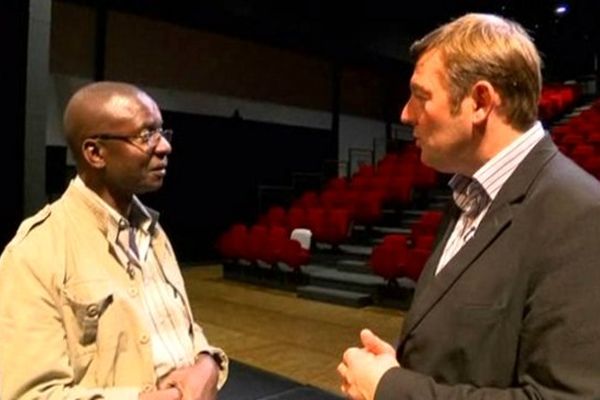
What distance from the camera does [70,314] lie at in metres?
1.31

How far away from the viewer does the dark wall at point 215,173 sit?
9719 millimetres

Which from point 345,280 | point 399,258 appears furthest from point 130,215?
point 345,280

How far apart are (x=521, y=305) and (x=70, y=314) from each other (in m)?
0.91

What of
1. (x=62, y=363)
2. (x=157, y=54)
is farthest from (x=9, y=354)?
(x=157, y=54)

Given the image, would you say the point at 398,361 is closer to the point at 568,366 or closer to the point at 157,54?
the point at 568,366

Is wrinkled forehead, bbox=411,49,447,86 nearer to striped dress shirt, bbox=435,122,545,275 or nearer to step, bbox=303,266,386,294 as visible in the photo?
striped dress shirt, bbox=435,122,545,275

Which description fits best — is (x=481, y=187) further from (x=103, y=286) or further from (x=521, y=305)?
(x=103, y=286)

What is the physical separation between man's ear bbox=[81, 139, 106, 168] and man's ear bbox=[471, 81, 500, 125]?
877 millimetres

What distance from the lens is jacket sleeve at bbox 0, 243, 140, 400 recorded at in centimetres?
123

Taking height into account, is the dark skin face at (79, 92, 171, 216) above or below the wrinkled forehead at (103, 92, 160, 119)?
below

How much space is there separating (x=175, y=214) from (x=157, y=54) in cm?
254

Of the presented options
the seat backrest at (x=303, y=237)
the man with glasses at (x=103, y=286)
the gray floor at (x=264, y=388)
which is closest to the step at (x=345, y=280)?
the seat backrest at (x=303, y=237)

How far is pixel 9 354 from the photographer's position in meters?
1.23

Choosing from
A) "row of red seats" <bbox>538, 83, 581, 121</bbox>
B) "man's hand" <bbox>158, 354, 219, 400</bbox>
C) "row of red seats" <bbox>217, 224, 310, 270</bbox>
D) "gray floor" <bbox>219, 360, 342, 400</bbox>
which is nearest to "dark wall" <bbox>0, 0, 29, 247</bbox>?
"gray floor" <bbox>219, 360, 342, 400</bbox>
